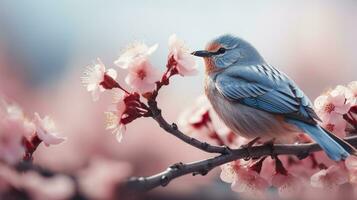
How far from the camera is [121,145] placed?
2758 mm

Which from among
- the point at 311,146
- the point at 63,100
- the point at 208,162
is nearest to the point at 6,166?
the point at 208,162

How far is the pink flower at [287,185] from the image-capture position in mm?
2309

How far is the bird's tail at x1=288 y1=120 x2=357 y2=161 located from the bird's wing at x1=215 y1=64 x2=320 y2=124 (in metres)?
0.14

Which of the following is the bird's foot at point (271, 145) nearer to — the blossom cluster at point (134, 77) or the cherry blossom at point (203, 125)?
the cherry blossom at point (203, 125)

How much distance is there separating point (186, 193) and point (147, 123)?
128 cm

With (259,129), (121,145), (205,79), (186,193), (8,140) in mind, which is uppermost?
(205,79)

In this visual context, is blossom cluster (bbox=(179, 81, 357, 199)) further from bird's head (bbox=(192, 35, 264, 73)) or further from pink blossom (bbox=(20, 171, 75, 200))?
pink blossom (bbox=(20, 171, 75, 200))

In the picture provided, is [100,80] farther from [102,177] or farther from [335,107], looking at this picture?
[335,107]

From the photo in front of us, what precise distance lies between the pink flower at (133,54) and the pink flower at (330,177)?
2.45 feet

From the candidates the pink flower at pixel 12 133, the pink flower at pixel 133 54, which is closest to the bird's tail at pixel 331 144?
the pink flower at pixel 133 54

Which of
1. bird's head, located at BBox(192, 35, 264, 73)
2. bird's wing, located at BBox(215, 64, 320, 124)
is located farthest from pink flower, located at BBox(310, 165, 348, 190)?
bird's head, located at BBox(192, 35, 264, 73)

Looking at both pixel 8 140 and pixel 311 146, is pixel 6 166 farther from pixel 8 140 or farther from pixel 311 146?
pixel 311 146

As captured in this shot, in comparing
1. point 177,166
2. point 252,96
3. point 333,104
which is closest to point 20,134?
point 177,166

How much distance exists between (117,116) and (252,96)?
0.96 meters
